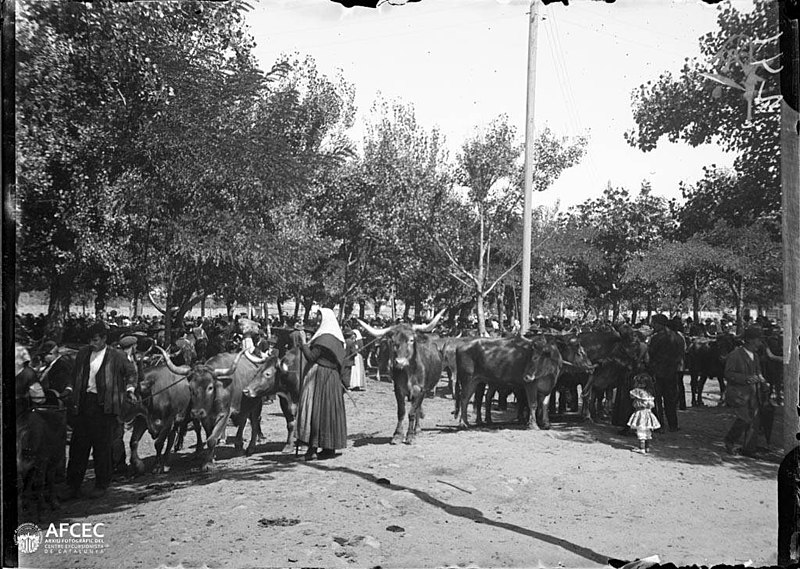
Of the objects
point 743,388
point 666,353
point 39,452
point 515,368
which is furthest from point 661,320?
point 39,452

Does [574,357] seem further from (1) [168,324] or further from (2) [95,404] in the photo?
(2) [95,404]

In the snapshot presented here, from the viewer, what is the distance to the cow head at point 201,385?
8.59 m

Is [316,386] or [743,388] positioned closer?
[316,386]

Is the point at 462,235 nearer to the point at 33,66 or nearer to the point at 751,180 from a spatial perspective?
the point at 751,180

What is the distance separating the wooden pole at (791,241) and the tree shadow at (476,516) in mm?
2050

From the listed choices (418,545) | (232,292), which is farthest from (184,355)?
(418,545)

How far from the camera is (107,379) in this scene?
7.32 meters

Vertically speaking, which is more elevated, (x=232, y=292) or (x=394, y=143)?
(x=394, y=143)

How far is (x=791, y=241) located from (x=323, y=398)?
633 cm

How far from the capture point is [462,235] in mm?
23641

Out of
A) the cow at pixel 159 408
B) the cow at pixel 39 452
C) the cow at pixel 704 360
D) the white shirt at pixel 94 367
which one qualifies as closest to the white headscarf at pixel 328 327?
the cow at pixel 159 408

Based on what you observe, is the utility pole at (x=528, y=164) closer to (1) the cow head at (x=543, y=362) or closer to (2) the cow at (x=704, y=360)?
(1) the cow head at (x=543, y=362)

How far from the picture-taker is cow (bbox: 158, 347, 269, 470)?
8.59 m

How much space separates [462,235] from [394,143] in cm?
473
